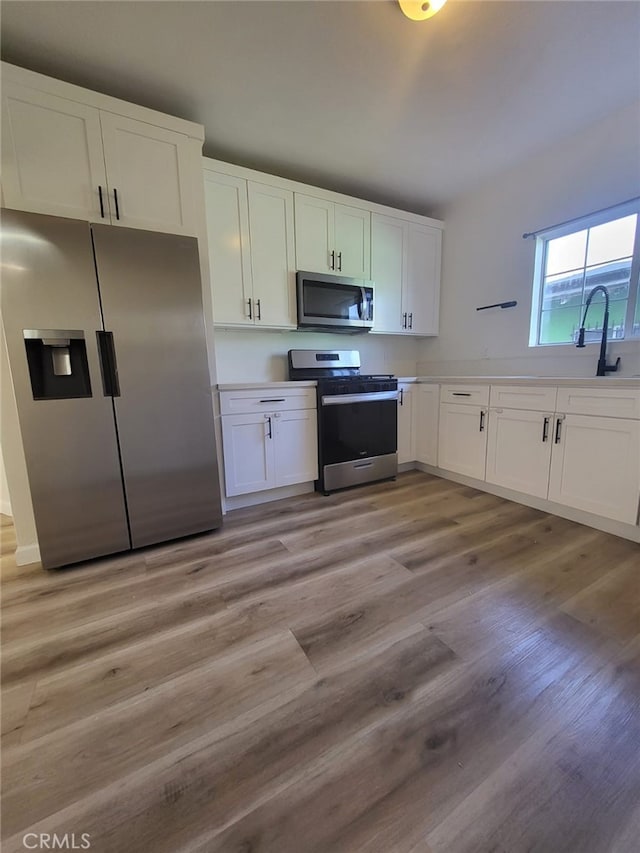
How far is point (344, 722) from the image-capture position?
1.01m

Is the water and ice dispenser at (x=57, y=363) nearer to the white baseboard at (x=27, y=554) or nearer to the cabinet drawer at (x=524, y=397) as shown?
the white baseboard at (x=27, y=554)

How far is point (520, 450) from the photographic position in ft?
8.11

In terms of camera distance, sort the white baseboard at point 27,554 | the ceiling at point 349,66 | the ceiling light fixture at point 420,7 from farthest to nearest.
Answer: the white baseboard at point 27,554 → the ceiling at point 349,66 → the ceiling light fixture at point 420,7

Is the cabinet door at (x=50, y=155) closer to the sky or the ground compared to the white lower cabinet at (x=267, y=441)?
closer to the sky

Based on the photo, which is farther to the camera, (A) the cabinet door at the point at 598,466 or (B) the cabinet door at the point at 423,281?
(B) the cabinet door at the point at 423,281

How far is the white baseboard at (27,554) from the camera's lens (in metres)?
1.90

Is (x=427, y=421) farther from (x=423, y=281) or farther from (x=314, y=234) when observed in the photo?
Result: (x=314, y=234)

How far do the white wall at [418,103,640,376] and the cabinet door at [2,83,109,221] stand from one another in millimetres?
2998

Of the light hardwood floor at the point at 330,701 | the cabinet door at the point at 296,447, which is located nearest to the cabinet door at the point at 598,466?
the light hardwood floor at the point at 330,701

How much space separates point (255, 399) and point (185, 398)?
560 millimetres

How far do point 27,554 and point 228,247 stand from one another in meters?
2.34

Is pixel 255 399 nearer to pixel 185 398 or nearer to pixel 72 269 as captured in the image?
pixel 185 398

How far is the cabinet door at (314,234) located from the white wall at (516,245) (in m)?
1.38

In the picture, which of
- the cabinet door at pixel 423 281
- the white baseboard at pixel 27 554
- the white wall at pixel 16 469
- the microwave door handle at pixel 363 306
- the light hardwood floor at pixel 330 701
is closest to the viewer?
the light hardwood floor at pixel 330 701
